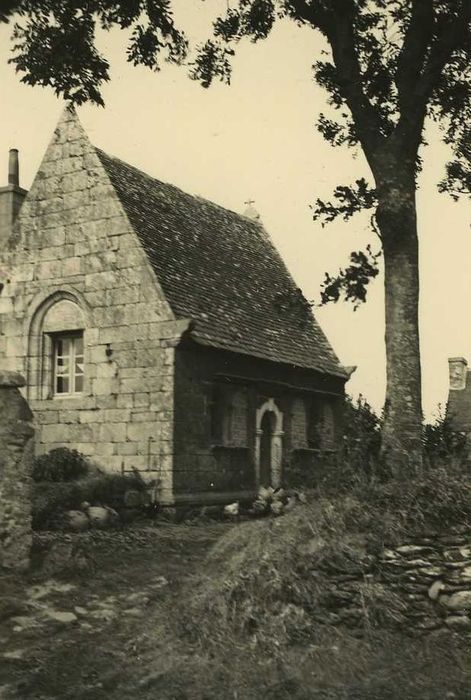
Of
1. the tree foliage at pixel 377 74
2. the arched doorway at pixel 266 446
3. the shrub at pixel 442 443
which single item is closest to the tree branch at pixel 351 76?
the tree foliage at pixel 377 74

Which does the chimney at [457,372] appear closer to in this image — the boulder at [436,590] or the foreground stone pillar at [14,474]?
the foreground stone pillar at [14,474]

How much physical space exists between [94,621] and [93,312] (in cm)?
961

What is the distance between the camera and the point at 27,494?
10.2 meters

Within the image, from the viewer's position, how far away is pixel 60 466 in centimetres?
1641

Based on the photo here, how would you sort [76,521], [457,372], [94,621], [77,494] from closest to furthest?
[94,621] → [76,521] → [77,494] → [457,372]

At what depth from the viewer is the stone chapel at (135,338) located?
16516mm

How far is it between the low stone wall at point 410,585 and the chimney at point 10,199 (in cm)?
1381

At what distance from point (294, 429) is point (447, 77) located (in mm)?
10630

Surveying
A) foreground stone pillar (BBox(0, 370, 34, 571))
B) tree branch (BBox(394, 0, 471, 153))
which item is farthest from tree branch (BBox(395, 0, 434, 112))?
foreground stone pillar (BBox(0, 370, 34, 571))

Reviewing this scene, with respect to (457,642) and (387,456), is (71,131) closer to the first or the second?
(387,456)

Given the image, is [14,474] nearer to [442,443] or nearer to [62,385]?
[442,443]

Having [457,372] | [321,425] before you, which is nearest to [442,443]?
[321,425]

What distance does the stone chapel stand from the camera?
16516 millimetres

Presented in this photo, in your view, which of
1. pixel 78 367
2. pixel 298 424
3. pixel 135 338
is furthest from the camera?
pixel 298 424
